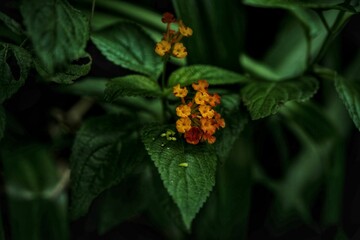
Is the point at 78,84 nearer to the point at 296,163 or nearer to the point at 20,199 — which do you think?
the point at 20,199

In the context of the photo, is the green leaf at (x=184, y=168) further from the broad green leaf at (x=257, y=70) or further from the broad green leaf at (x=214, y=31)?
the broad green leaf at (x=257, y=70)

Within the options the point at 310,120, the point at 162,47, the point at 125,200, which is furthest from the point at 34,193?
the point at 310,120

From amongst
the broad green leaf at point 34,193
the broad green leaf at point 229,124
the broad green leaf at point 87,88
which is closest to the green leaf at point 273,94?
the broad green leaf at point 229,124

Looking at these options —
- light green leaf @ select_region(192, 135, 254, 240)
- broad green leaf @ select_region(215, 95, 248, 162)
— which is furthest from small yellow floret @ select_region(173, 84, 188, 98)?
light green leaf @ select_region(192, 135, 254, 240)

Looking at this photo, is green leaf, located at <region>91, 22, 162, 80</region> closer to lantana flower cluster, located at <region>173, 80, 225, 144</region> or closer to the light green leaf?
lantana flower cluster, located at <region>173, 80, 225, 144</region>

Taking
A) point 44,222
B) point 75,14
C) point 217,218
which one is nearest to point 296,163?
point 217,218

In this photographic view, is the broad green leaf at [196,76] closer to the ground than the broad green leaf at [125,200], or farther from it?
farther from it
